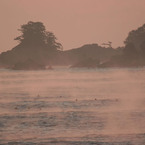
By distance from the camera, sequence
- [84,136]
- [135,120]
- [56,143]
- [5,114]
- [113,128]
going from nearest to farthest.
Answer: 1. [56,143]
2. [84,136]
3. [113,128]
4. [135,120]
5. [5,114]

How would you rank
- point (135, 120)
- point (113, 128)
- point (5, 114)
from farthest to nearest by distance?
point (5, 114) < point (135, 120) < point (113, 128)

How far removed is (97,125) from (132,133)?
9.65ft

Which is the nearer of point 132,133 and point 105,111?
point 132,133

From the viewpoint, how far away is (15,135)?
2302cm

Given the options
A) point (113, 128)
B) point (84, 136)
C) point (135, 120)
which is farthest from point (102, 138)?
point (135, 120)

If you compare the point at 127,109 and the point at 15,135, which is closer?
the point at 15,135

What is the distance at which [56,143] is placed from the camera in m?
21.2

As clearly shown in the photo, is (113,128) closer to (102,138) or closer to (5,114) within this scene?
(102,138)

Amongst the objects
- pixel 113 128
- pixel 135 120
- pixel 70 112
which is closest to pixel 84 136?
pixel 113 128

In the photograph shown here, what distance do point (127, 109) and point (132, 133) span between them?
32.9 ft

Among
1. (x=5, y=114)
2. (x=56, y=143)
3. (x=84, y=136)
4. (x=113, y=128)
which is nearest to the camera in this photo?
(x=56, y=143)

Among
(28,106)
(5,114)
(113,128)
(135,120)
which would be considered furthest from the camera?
(28,106)

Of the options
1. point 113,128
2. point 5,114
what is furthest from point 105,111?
point 113,128

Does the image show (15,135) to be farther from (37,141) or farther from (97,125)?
(97,125)
